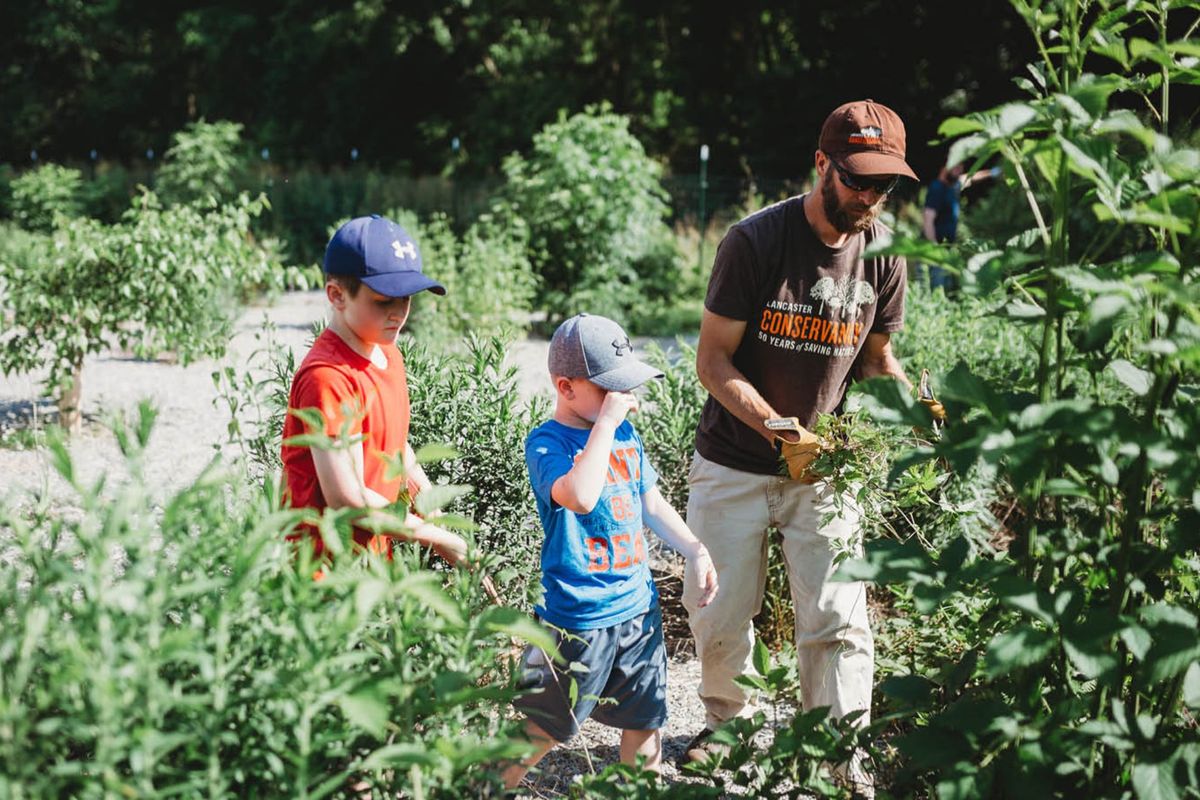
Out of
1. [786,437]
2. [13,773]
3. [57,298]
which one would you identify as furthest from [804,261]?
[57,298]

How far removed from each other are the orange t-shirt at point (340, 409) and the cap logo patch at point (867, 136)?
4.57 feet

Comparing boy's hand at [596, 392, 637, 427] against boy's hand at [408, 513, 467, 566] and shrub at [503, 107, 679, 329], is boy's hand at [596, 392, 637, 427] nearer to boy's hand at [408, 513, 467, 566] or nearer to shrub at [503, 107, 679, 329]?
boy's hand at [408, 513, 467, 566]

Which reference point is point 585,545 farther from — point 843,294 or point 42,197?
point 42,197

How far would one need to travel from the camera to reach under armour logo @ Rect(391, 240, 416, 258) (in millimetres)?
2559

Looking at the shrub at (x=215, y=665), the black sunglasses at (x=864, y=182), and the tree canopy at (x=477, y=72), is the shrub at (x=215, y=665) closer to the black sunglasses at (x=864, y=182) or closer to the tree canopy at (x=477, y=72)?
the black sunglasses at (x=864, y=182)

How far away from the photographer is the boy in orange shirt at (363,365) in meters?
2.43

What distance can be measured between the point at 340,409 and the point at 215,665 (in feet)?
2.76

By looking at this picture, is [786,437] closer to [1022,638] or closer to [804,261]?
[804,261]

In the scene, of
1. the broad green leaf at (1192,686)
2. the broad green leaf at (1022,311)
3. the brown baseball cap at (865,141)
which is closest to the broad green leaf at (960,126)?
the broad green leaf at (1022,311)

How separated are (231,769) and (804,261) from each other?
6.87ft

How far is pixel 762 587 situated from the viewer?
10.8 feet

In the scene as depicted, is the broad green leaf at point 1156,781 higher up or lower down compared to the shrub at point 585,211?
lower down

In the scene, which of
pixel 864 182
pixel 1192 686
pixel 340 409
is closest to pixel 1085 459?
pixel 1192 686

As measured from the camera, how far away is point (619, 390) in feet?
8.82
